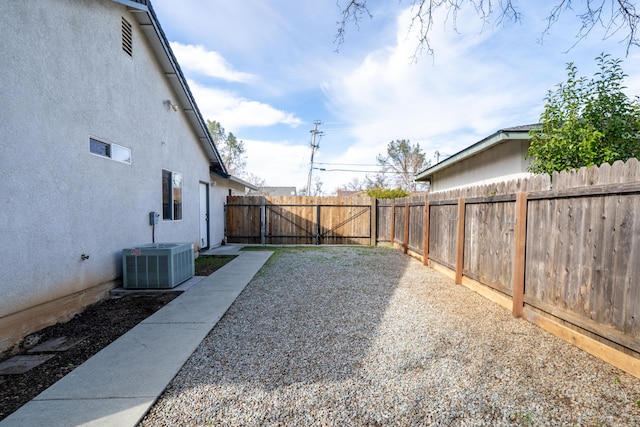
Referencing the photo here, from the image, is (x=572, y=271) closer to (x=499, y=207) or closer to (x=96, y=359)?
(x=499, y=207)

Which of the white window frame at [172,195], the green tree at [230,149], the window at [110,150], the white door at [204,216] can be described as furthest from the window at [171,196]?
the green tree at [230,149]

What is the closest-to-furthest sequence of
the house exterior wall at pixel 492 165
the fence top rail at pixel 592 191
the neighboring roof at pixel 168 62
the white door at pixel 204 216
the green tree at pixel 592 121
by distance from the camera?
the fence top rail at pixel 592 191 → the green tree at pixel 592 121 → the neighboring roof at pixel 168 62 → the house exterior wall at pixel 492 165 → the white door at pixel 204 216

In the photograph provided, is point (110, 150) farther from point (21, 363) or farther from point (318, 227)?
point (318, 227)

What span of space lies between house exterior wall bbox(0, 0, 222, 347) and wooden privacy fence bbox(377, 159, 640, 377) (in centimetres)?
602

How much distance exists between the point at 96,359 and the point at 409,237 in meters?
7.94

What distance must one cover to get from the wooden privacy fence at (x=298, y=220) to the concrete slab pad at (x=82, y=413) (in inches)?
384

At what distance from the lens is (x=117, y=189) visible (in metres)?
5.10

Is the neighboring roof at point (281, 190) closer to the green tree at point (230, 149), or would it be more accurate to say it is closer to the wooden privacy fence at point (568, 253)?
the green tree at point (230, 149)

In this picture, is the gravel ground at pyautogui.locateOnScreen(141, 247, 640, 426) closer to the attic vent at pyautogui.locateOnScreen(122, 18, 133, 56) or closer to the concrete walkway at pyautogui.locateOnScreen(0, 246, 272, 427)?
the concrete walkway at pyautogui.locateOnScreen(0, 246, 272, 427)

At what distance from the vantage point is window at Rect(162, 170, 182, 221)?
6895mm

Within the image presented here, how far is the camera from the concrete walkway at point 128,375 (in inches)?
81.4

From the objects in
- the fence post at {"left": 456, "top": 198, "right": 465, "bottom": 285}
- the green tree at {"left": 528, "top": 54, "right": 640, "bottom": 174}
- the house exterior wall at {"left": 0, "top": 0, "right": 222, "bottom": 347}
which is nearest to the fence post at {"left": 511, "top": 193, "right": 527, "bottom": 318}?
the green tree at {"left": 528, "top": 54, "right": 640, "bottom": 174}

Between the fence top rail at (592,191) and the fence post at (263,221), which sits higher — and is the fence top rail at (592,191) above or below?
above

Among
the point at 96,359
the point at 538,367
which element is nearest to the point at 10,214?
the point at 96,359
